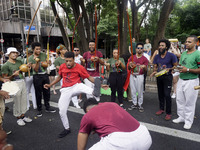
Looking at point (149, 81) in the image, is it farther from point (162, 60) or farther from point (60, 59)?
point (60, 59)

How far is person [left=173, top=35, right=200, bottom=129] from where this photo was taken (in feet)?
11.2

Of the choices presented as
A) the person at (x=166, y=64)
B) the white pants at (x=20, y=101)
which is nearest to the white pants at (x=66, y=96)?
the white pants at (x=20, y=101)

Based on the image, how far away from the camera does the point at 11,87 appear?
3.62 metres

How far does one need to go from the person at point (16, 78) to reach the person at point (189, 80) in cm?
407

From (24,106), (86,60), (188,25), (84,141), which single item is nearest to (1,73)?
(24,106)

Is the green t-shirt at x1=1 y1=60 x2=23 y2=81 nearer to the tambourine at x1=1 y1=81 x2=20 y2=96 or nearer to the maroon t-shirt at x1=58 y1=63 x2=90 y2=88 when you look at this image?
the tambourine at x1=1 y1=81 x2=20 y2=96

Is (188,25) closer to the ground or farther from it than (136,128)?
farther from it

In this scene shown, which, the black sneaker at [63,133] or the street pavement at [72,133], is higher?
the black sneaker at [63,133]

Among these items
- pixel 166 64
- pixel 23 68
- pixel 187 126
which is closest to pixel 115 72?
pixel 166 64

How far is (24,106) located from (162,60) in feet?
13.1

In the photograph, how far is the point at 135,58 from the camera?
4680mm

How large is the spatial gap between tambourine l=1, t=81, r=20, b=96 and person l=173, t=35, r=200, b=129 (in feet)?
13.0

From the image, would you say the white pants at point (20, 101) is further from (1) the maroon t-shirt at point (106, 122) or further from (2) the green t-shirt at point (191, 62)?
(2) the green t-shirt at point (191, 62)

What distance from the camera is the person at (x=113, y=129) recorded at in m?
1.77
